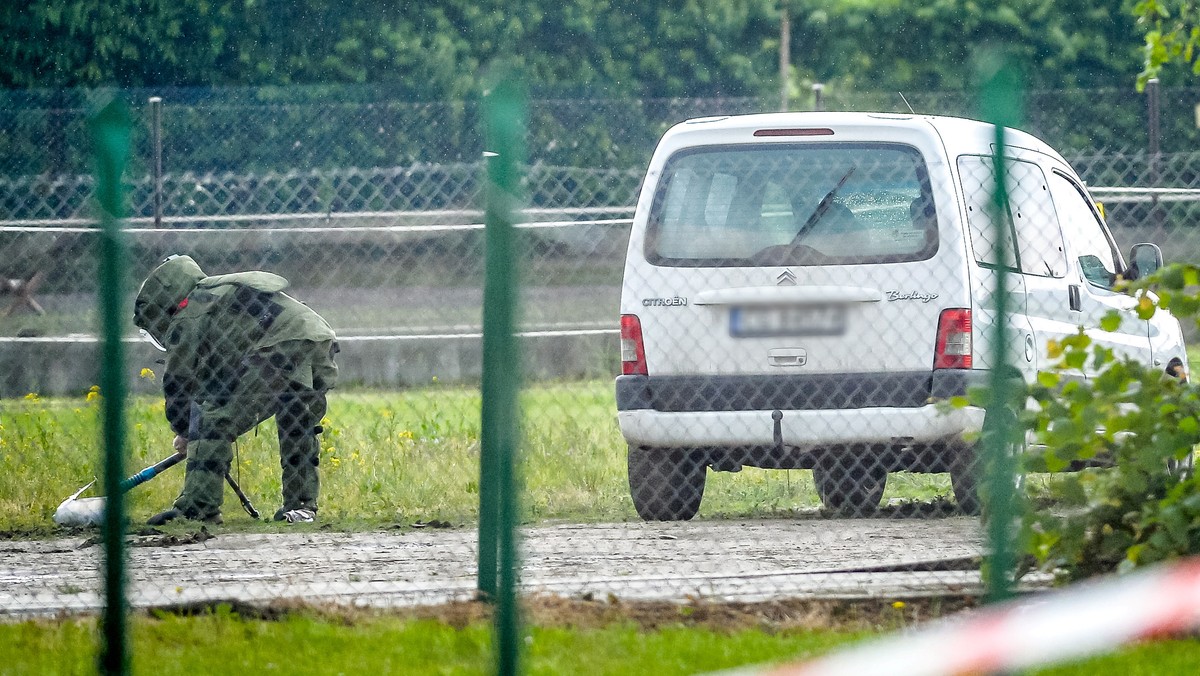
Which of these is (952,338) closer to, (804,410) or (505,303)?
(804,410)

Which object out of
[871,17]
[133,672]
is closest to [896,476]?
[133,672]

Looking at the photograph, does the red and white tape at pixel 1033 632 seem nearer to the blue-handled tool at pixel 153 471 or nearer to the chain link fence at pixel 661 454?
the chain link fence at pixel 661 454

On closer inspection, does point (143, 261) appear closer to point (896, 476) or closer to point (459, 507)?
point (459, 507)

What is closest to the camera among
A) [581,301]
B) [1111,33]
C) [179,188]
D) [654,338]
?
[654,338]

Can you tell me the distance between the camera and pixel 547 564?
19.1 feet

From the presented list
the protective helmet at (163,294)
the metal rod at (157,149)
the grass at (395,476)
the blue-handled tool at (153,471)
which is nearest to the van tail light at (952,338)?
the grass at (395,476)

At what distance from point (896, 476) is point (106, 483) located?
555 centimetres

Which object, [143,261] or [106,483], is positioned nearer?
[106,483]

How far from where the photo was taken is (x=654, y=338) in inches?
241

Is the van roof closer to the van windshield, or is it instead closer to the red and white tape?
the van windshield

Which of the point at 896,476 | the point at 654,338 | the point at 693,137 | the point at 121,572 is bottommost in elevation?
the point at 896,476

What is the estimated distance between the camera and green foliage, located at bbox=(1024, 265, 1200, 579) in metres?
4.48

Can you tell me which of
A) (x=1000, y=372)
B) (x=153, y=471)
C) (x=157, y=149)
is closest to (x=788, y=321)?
(x=1000, y=372)

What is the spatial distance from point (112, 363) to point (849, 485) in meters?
3.87
